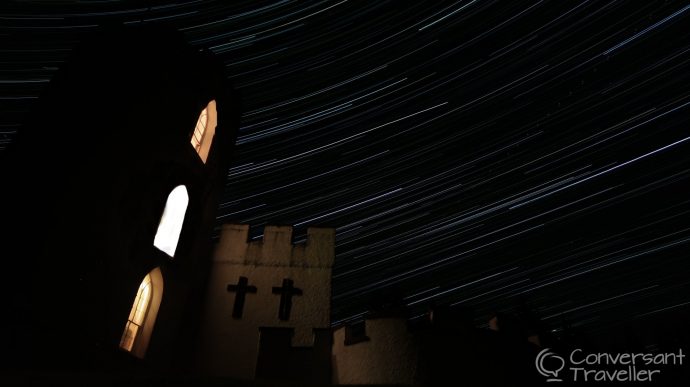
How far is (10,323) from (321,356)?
6593 mm

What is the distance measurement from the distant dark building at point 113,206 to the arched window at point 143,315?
3 cm

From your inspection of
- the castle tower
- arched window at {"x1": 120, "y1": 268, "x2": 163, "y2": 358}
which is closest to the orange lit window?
arched window at {"x1": 120, "y1": 268, "x2": 163, "y2": 358}

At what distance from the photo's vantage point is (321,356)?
11.6 metres

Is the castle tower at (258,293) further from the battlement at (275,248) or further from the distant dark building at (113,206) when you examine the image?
the distant dark building at (113,206)

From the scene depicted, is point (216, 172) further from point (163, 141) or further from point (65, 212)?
point (65, 212)

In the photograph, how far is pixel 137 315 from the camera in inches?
435

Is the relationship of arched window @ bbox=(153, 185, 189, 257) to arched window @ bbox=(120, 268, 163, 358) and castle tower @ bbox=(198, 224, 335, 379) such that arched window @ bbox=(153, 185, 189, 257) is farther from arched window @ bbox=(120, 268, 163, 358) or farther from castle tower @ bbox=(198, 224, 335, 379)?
castle tower @ bbox=(198, 224, 335, 379)

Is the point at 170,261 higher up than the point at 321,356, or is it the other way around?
the point at 170,261

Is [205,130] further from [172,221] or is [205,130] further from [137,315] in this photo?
[137,315]

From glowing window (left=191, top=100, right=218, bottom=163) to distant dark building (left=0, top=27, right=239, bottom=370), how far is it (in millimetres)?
45

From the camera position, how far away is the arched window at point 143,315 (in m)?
10.6

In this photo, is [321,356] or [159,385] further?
[321,356]

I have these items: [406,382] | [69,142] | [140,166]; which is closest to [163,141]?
[140,166]

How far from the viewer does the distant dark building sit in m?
8.64
